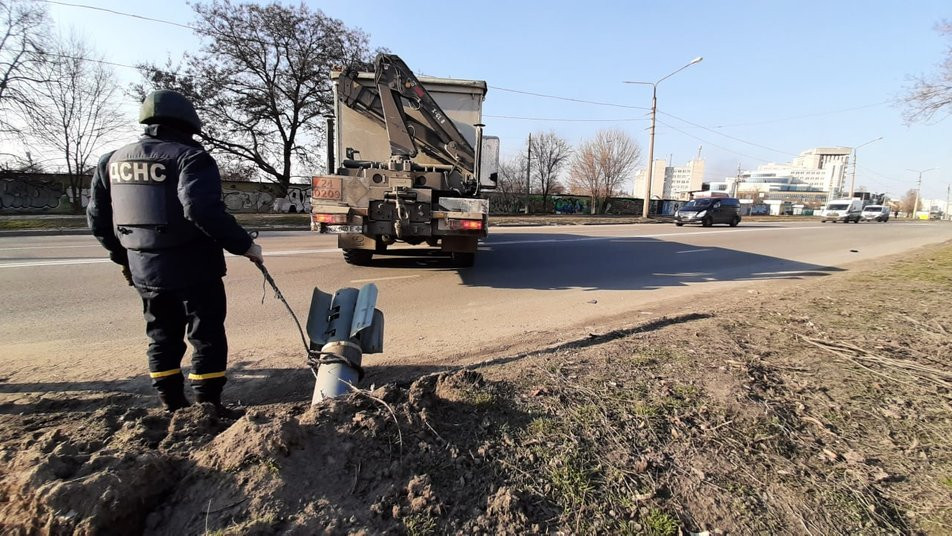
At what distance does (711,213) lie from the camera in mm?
24219

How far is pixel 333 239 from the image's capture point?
12.3 meters

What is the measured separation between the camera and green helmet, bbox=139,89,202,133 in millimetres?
2416

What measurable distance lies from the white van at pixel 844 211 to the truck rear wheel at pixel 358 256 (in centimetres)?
4198

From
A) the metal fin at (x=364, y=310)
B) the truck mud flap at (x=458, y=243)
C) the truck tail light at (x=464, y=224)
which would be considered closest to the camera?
the metal fin at (x=364, y=310)

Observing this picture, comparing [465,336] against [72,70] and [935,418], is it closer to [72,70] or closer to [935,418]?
[935,418]

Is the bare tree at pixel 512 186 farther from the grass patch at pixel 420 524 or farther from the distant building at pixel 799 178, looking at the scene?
the distant building at pixel 799 178

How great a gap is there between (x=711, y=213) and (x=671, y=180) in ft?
211

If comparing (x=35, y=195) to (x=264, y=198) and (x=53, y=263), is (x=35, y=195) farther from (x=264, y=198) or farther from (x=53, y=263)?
(x=53, y=263)

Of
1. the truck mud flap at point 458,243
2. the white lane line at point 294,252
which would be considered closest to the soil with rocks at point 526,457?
the truck mud flap at point 458,243

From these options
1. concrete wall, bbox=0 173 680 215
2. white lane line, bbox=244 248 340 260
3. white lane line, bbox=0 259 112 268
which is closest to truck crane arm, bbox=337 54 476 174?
white lane line, bbox=244 248 340 260

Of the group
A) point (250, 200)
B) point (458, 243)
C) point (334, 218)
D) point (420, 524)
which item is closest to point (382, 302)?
point (334, 218)

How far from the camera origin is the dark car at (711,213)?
2420cm

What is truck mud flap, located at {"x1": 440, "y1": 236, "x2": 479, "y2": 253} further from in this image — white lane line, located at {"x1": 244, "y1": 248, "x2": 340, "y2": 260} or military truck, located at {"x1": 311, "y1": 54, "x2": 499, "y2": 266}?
white lane line, located at {"x1": 244, "y1": 248, "x2": 340, "y2": 260}

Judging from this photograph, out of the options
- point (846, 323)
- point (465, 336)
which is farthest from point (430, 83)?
point (846, 323)
